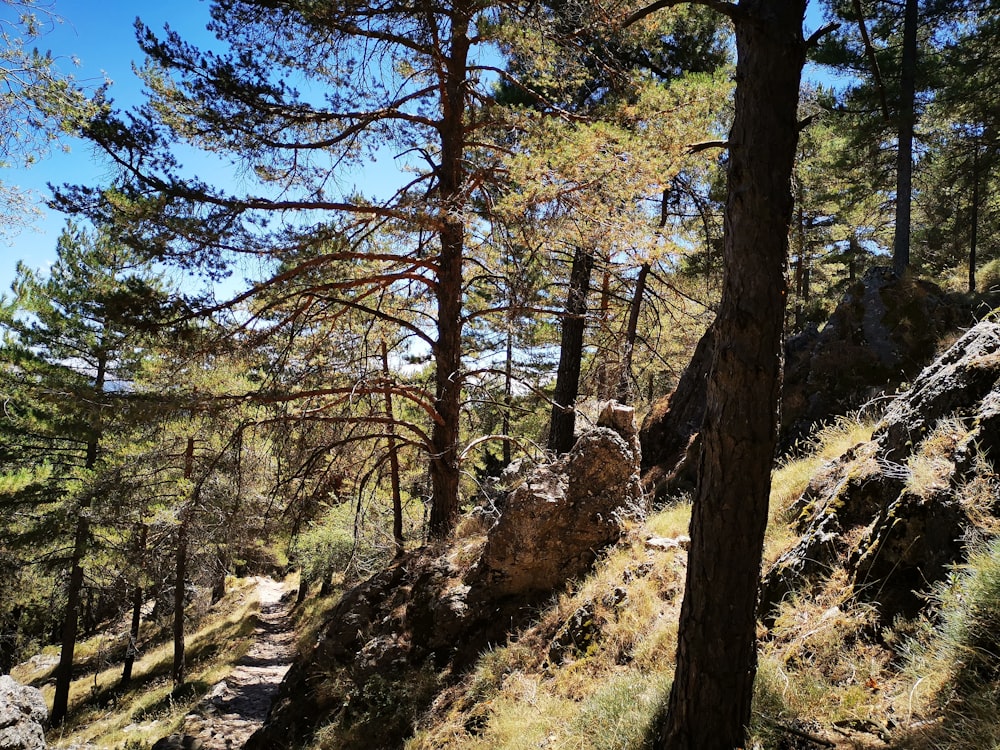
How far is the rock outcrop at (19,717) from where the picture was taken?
9.30 m

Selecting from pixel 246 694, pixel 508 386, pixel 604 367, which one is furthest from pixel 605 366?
pixel 246 694

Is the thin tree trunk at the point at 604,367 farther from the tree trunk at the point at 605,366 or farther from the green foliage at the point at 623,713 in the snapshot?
the green foliage at the point at 623,713

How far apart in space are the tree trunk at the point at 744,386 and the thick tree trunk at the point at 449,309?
4971mm

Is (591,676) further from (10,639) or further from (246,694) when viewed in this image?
(10,639)

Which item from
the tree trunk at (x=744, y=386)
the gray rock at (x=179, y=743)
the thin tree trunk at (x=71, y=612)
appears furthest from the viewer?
the thin tree trunk at (x=71, y=612)

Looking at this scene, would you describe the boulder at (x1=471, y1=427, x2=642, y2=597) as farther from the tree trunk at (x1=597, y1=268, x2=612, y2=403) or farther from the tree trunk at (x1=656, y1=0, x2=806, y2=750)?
the tree trunk at (x1=656, y1=0, x2=806, y2=750)

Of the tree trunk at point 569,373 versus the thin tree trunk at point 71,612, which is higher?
the tree trunk at point 569,373

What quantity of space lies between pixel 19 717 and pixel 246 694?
516 cm

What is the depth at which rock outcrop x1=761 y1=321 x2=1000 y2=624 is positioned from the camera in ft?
11.8

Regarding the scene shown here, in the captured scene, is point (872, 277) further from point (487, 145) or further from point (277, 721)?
point (277, 721)

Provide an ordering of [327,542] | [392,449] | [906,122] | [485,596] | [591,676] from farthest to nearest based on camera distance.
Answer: [327,542] < [906,122] < [392,449] < [485,596] < [591,676]

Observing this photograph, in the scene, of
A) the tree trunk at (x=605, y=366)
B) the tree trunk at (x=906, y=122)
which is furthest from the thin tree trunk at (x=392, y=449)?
the tree trunk at (x=906, y=122)

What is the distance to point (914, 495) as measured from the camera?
3.81 meters

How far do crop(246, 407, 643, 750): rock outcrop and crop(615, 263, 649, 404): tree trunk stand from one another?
99.5 inches
